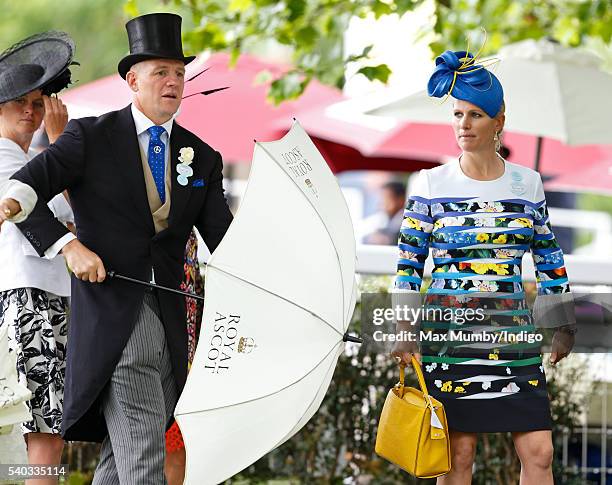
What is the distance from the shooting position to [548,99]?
8.98 m

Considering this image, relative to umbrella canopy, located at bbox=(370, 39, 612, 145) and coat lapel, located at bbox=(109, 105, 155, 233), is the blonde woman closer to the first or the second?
coat lapel, located at bbox=(109, 105, 155, 233)

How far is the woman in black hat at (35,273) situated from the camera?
210 inches

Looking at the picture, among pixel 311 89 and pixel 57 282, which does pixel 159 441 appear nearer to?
pixel 57 282

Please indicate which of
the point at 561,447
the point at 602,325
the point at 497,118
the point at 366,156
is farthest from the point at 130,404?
the point at 366,156

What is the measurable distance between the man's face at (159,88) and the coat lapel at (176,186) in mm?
92

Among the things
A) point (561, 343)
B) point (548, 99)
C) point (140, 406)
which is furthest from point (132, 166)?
point (548, 99)

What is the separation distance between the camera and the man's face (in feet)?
15.8

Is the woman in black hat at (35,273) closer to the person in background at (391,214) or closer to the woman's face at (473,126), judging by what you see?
the woman's face at (473,126)

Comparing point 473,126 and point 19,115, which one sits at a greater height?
point 19,115

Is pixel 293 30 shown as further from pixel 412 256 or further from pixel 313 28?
pixel 412 256

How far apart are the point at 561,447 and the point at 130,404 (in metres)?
3.27

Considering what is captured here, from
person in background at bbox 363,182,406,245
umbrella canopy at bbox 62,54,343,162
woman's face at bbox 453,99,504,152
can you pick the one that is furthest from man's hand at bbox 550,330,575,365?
person in background at bbox 363,182,406,245

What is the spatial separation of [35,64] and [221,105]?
5758 millimetres

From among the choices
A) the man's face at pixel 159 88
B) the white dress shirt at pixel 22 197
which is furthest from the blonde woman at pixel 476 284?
the white dress shirt at pixel 22 197
